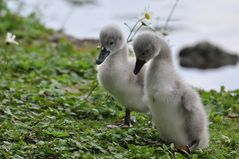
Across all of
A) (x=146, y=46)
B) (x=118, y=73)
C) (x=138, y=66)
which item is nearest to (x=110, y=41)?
(x=118, y=73)

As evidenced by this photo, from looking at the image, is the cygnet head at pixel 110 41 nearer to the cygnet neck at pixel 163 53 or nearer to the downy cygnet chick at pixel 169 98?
the downy cygnet chick at pixel 169 98

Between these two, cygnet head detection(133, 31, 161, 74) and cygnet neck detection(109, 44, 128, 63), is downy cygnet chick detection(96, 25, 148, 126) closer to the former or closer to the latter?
cygnet neck detection(109, 44, 128, 63)

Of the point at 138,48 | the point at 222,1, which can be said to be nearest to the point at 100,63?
the point at 138,48

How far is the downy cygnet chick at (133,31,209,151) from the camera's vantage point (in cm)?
591

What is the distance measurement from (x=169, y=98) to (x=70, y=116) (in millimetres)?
1487

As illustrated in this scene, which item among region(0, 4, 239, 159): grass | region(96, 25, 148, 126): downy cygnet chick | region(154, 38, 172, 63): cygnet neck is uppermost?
region(154, 38, 172, 63): cygnet neck

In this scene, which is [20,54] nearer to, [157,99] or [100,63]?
[100,63]

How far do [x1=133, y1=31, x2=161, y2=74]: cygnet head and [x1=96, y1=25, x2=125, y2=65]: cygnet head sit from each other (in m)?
0.63

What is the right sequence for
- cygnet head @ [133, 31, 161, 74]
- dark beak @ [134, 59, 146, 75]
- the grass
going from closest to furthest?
1. the grass
2. cygnet head @ [133, 31, 161, 74]
3. dark beak @ [134, 59, 146, 75]

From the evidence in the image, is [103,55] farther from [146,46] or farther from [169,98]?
[169,98]

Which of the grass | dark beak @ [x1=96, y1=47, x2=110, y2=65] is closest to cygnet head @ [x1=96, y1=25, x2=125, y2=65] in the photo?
dark beak @ [x1=96, y1=47, x2=110, y2=65]

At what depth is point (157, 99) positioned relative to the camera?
594 centimetres

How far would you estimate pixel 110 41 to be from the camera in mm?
6637

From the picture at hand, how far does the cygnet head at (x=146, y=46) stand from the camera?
19.7 ft
